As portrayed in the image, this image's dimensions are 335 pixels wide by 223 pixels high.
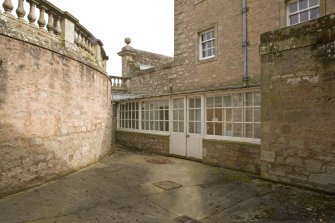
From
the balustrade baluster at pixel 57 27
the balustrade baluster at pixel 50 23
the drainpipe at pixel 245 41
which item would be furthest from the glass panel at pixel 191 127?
Answer: the balustrade baluster at pixel 50 23

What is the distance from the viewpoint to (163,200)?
15.8 feet

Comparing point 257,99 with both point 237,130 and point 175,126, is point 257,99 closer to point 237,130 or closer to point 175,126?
point 237,130

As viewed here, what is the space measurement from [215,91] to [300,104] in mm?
3008

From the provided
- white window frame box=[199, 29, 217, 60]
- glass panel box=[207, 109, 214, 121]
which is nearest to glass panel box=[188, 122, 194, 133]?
glass panel box=[207, 109, 214, 121]

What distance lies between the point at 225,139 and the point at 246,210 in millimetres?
3604

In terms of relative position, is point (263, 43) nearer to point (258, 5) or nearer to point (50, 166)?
point (258, 5)

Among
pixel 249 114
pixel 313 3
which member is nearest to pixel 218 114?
pixel 249 114

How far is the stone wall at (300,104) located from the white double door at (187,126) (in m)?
2.88

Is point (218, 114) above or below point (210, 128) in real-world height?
above

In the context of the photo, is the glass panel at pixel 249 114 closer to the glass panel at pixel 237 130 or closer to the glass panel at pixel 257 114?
the glass panel at pixel 257 114

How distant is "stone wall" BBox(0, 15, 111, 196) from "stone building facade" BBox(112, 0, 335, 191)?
12.1ft

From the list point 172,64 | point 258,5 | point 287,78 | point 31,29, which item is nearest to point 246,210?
point 287,78

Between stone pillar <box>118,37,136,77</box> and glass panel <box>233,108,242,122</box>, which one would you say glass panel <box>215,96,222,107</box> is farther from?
stone pillar <box>118,37,136,77</box>

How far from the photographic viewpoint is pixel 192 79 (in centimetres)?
1212
